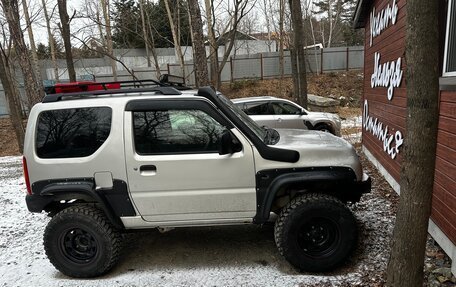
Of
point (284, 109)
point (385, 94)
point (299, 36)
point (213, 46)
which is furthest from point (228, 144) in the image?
point (299, 36)

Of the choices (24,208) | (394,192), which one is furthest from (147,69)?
(394,192)

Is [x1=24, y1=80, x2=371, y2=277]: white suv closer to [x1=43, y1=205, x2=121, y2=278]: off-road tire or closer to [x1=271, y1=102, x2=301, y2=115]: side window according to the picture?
[x1=43, y1=205, x2=121, y2=278]: off-road tire

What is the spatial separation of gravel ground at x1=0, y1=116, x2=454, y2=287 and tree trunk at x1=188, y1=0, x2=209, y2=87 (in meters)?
4.07

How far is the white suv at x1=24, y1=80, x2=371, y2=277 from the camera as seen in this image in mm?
3527

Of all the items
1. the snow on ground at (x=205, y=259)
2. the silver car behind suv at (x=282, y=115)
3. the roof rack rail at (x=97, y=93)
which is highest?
the roof rack rail at (x=97, y=93)

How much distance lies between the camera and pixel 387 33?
6.54 meters

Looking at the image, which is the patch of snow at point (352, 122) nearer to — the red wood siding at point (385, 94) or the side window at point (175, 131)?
the red wood siding at point (385, 94)

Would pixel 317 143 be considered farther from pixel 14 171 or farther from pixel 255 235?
pixel 14 171

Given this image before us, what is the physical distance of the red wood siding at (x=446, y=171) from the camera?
351 centimetres

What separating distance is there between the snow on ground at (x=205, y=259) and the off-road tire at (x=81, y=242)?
15 centimetres

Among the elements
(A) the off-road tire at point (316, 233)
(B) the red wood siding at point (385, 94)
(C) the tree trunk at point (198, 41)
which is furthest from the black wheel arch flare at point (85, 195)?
(C) the tree trunk at point (198, 41)

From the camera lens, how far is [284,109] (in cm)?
1060

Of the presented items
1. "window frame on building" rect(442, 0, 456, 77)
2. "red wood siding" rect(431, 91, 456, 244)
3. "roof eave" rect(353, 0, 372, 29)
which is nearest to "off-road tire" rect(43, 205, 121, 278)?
"red wood siding" rect(431, 91, 456, 244)

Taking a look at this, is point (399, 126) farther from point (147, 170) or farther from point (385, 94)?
point (147, 170)
